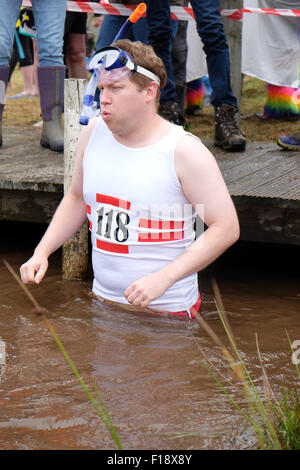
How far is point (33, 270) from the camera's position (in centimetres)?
308

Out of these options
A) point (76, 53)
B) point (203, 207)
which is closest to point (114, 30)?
point (76, 53)

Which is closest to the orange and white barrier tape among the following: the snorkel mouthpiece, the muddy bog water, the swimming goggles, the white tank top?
the muddy bog water

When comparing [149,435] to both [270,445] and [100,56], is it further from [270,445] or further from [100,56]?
[100,56]

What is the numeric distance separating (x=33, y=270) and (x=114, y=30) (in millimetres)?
3157

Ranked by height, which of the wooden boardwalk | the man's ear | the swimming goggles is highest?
the swimming goggles

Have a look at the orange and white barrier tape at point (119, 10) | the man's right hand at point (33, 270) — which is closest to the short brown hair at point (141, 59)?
the man's right hand at point (33, 270)

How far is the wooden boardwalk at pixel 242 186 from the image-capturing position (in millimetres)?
4043

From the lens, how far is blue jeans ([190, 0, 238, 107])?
497 cm

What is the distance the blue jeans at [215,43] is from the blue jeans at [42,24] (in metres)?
0.95

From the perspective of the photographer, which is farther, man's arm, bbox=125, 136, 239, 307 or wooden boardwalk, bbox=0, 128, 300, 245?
wooden boardwalk, bbox=0, 128, 300, 245

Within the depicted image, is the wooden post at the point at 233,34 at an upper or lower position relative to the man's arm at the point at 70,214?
upper

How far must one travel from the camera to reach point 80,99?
13.7 feet

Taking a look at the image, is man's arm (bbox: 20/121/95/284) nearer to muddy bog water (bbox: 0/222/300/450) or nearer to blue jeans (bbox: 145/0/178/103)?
muddy bog water (bbox: 0/222/300/450)

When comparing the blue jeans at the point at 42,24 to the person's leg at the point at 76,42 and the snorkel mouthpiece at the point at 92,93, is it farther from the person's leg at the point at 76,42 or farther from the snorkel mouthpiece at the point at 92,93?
the snorkel mouthpiece at the point at 92,93
